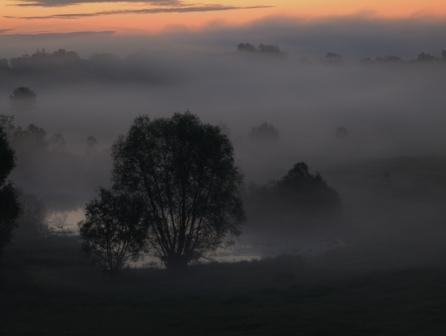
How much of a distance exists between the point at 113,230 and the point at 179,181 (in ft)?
25.8

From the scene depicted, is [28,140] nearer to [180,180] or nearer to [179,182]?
[179,182]

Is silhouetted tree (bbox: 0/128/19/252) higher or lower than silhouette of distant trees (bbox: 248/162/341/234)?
lower

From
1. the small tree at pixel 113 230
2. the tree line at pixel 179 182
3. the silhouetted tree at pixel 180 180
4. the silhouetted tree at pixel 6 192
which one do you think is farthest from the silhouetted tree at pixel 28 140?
the silhouetted tree at pixel 6 192

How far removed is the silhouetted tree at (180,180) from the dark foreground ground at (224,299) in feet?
9.56

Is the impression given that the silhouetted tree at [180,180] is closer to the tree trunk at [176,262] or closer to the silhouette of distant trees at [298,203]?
the tree trunk at [176,262]

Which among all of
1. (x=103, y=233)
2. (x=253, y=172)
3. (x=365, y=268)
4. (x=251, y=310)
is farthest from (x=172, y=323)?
(x=253, y=172)

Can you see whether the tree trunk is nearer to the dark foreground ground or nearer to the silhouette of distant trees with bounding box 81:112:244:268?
the silhouette of distant trees with bounding box 81:112:244:268

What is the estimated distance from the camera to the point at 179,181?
75188mm

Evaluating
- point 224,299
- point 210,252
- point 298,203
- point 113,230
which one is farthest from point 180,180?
point 298,203

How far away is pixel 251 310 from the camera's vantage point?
52406 millimetres

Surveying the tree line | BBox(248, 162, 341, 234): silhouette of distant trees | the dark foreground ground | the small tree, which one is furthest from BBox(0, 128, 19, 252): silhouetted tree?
BBox(248, 162, 341, 234): silhouette of distant trees

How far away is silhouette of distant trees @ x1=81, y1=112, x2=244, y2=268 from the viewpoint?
246 ft

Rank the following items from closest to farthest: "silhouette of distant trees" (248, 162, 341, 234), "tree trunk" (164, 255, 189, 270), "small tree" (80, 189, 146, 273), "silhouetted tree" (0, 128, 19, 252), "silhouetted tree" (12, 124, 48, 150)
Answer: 1. "silhouetted tree" (0, 128, 19, 252)
2. "small tree" (80, 189, 146, 273)
3. "tree trunk" (164, 255, 189, 270)
4. "silhouette of distant trees" (248, 162, 341, 234)
5. "silhouetted tree" (12, 124, 48, 150)

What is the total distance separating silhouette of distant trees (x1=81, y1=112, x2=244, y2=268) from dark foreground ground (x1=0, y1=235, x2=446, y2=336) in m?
3.00
